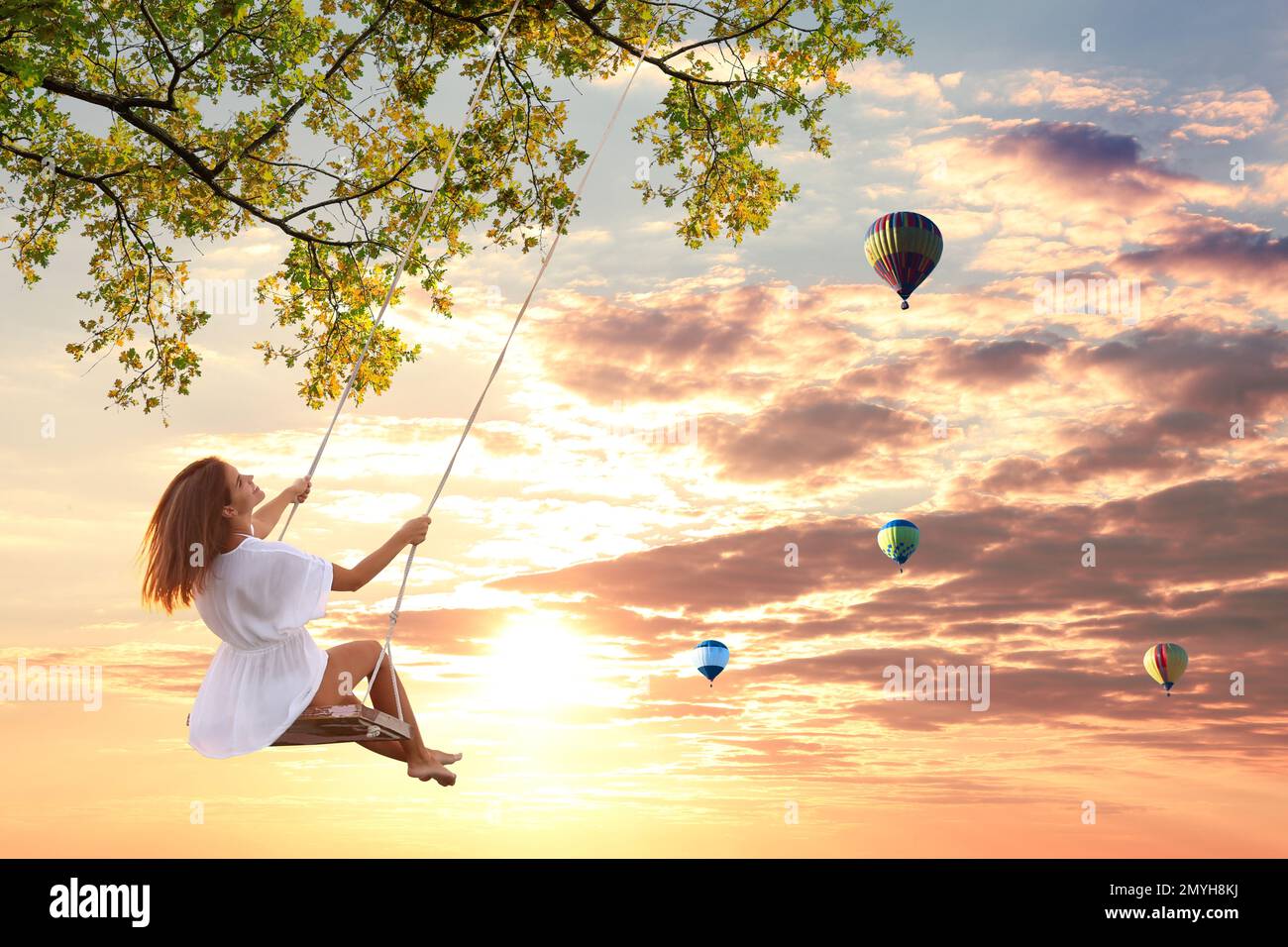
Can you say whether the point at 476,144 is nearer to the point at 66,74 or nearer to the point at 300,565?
the point at 66,74

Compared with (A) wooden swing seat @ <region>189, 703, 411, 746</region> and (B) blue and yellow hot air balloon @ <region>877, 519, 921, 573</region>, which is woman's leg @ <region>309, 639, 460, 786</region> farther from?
(B) blue and yellow hot air balloon @ <region>877, 519, 921, 573</region>

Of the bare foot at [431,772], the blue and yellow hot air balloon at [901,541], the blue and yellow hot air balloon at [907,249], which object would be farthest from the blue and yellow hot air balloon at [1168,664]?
the bare foot at [431,772]

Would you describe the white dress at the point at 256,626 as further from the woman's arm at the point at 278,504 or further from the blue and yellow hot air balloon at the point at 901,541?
the blue and yellow hot air balloon at the point at 901,541

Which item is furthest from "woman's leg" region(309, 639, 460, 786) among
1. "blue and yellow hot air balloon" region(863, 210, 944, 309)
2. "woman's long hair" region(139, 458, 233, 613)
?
"blue and yellow hot air balloon" region(863, 210, 944, 309)

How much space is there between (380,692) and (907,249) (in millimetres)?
25191

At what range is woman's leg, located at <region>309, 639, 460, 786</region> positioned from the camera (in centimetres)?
750

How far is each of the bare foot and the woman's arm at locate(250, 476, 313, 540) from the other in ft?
6.45

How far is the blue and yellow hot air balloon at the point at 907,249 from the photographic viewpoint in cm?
3022

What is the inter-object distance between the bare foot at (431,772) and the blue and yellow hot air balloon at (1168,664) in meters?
37.1

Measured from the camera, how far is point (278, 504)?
27.7ft

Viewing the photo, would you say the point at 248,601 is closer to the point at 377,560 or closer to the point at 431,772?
the point at 377,560

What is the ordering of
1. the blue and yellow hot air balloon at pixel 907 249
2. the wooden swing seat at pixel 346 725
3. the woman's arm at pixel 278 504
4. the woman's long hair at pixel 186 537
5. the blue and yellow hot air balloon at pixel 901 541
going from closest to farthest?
the wooden swing seat at pixel 346 725 → the woman's long hair at pixel 186 537 → the woman's arm at pixel 278 504 → the blue and yellow hot air balloon at pixel 907 249 → the blue and yellow hot air balloon at pixel 901 541

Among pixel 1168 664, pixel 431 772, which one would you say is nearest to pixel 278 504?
pixel 431 772
